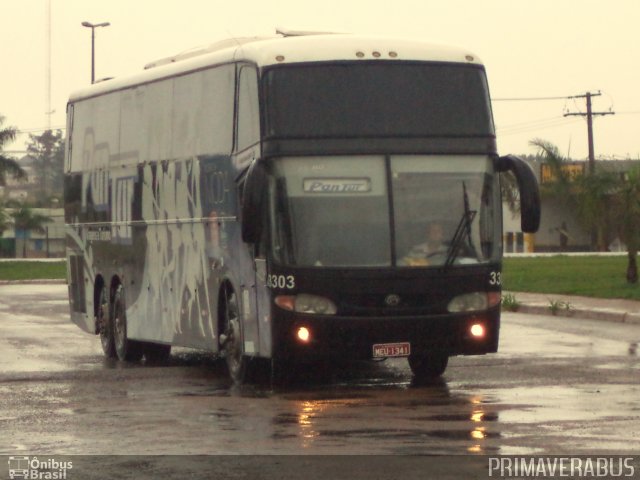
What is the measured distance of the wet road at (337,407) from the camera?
38.3 ft

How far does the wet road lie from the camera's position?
11.7 meters

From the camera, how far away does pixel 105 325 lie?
21.6m

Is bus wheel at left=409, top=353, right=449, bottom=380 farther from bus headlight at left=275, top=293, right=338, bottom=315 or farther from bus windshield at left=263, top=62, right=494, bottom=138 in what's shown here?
bus windshield at left=263, top=62, right=494, bottom=138

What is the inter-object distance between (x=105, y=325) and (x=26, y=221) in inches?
3533

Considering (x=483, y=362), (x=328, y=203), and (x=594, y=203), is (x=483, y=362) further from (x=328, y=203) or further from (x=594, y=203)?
(x=594, y=203)

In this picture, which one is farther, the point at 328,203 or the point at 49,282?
the point at 49,282

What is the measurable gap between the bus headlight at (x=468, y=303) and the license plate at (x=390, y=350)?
0.57m

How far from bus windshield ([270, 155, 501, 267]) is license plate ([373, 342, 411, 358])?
0.76 metres

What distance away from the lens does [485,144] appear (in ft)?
53.2

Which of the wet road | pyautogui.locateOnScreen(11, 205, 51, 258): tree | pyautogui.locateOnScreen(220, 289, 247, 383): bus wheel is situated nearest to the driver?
the wet road

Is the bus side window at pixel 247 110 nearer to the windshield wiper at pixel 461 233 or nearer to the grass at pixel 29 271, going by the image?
the windshield wiper at pixel 461 233

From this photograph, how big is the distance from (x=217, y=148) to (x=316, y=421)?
4.67 meters

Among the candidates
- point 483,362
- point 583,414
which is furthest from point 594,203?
point 583,414

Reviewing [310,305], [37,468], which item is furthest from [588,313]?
[37,468]
